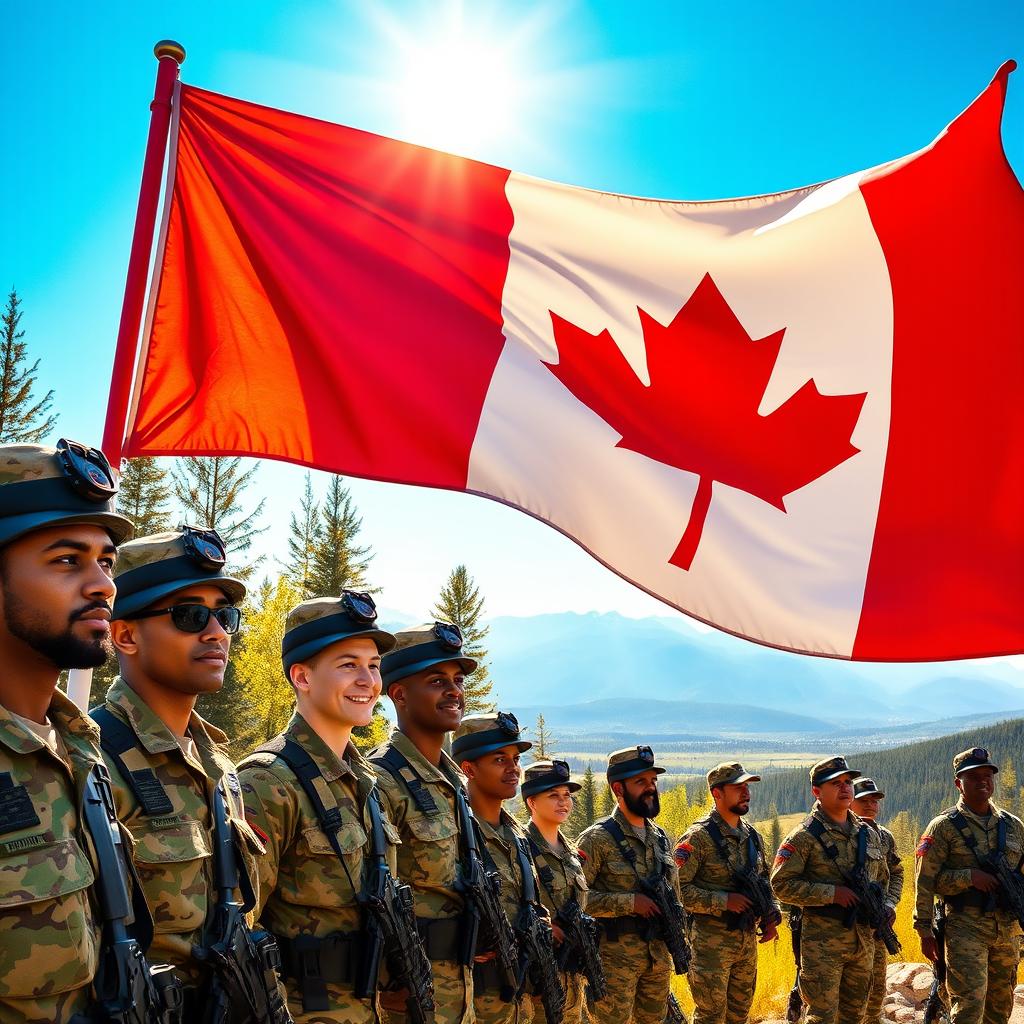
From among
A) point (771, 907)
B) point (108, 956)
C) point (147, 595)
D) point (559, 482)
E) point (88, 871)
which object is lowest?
point (771, 907)

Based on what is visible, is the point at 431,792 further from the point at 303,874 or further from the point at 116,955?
the point at 116,955

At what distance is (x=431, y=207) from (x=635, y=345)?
1.40 metres

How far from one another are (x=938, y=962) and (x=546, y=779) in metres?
5.03

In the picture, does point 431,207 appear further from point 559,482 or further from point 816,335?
point 816,335

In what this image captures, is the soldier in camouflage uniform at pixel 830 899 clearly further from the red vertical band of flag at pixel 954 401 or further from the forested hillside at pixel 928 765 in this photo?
the forested hillside at pixel 928 765

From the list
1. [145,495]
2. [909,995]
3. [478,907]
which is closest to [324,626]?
[478,907]

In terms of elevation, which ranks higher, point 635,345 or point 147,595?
point 635,345

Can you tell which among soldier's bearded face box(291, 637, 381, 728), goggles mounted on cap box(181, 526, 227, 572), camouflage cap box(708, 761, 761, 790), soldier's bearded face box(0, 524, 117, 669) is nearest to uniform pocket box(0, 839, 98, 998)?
soldier's bearded face box(0, 524, 117, 669)

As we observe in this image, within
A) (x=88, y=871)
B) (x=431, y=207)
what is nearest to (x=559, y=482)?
(x=431, y=207)

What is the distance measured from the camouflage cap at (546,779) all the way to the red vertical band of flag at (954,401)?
3.28m

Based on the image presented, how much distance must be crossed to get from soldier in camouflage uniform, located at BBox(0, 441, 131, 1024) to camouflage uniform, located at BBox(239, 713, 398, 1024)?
1591 mm

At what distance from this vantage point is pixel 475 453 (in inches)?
205

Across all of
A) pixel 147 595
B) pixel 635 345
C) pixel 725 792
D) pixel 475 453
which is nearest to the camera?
pixel 147 595

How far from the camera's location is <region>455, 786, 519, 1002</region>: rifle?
5.16 m
